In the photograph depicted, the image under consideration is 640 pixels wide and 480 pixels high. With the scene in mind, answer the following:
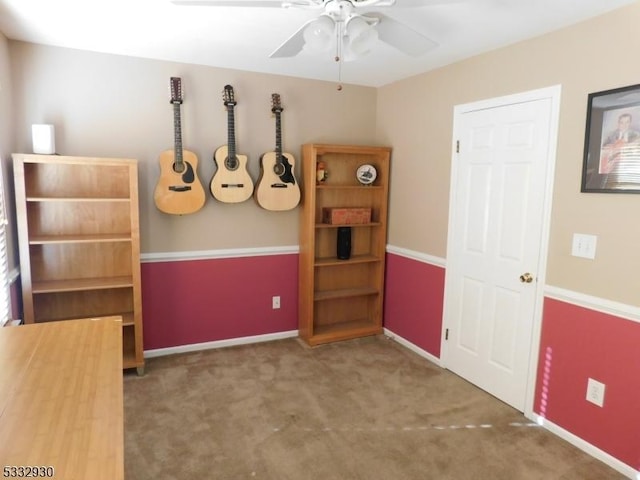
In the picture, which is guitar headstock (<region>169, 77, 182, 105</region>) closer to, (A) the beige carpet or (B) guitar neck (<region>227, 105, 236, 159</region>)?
(B) guitar neck (<region>227, 105, 236, 159</region>)

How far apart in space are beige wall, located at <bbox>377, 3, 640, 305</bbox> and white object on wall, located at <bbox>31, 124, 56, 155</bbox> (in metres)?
2.69

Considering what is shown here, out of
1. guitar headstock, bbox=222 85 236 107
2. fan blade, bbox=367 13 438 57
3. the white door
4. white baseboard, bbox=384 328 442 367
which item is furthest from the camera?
white baseboard, bbox=384 328 442 367

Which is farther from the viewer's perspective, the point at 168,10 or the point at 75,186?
the point at 75,186

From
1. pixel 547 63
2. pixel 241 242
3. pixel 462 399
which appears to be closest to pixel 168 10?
pixel 241 242

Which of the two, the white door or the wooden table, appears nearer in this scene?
the wooden table

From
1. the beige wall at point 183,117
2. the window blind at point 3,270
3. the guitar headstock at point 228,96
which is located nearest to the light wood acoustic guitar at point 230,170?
the guitar headstock at point 228,96

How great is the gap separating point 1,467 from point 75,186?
2432 mm

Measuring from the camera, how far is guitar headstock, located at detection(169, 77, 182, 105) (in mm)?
3195

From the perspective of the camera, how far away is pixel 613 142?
→ 7.13ft

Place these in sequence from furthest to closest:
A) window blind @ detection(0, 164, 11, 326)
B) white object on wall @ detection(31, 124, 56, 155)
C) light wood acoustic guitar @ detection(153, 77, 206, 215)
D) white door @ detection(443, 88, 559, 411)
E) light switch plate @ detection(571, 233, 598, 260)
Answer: light wood acoustic guitar @ detection(153, 77, 206, 215) < white object on wall @ detection(31, 124, 56, 155) < white door @ detection(443, 88, 559, 411) < window blind @ detection(0, 164, 11, 326) < light switch plate @ detection(571, 233, 598, 260)

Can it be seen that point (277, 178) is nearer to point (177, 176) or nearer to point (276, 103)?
point (276, 103)

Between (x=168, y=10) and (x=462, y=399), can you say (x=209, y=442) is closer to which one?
(x=462, y=399)

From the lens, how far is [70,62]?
2.98 metres

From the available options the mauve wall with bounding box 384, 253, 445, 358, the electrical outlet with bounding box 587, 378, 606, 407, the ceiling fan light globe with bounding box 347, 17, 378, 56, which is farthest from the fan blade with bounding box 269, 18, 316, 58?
the electrical outlet with bounding box 587, 378, 606, 407
